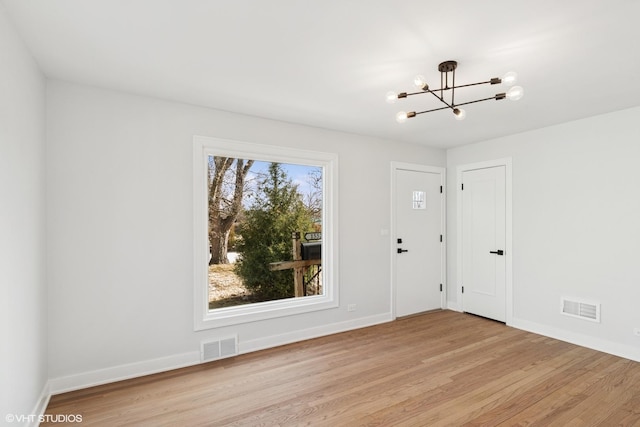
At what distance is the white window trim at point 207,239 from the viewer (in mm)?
3174

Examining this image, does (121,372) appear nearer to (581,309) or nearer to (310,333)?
(310,333)

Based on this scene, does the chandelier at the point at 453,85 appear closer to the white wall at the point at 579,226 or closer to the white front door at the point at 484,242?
the white wall at the point at 579,226

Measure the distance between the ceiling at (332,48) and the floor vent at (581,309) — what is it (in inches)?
81.8

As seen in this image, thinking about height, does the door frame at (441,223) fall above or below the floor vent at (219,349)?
above

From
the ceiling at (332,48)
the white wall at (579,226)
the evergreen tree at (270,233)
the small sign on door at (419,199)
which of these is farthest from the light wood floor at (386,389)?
the ceiling at (332,48)

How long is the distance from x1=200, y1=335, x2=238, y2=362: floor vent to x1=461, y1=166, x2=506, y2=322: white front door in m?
3.38

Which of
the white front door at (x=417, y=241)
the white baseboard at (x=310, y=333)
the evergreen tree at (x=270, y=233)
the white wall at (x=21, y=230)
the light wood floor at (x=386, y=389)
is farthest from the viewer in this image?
the white front door at (x=417, y=241)

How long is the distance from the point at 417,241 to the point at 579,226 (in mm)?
1889

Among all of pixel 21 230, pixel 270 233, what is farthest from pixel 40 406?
pixel 270 233

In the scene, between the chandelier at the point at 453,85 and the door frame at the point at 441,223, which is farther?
Answer: the door frame at the point at 441,223

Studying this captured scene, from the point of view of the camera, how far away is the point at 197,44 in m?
2.11

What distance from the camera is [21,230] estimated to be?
199 centimetres

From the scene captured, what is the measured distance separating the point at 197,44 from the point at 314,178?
217 centimetres

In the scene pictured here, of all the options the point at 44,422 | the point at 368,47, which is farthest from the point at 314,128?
the point at 44,422
